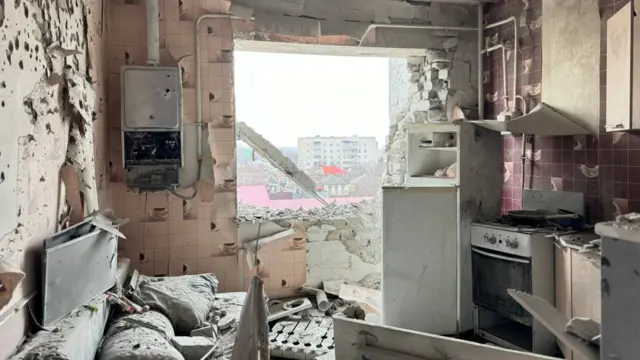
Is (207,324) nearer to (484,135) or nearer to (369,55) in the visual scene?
(484,135)

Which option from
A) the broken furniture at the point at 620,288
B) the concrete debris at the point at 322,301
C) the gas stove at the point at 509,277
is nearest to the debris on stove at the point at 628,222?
the broken furniture at the point at 620,288

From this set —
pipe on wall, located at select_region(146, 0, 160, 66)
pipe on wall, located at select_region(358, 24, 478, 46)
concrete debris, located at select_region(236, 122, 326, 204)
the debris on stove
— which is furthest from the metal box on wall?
the debris on stove

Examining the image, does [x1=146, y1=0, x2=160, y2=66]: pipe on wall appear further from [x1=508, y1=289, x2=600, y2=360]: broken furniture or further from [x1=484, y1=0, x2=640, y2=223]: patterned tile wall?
[x1=508, y1=289, x2=600, y2=360]: broken furniture

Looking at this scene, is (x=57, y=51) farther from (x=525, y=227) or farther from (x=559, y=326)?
(x=525, y=227)

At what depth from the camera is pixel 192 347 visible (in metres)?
2.55

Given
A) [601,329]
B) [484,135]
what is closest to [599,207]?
[484,135]

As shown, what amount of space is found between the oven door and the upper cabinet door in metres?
1.08

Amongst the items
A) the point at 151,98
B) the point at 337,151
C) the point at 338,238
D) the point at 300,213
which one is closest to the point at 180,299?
the point at 151,98

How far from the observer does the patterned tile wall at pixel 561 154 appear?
3.18 m

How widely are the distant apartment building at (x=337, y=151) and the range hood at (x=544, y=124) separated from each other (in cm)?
148

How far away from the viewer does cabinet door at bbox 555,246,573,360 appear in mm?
3102

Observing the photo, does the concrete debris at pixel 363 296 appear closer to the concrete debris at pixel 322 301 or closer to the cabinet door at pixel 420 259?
the concrete debris at pixel 322 301

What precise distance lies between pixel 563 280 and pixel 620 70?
134 centimetres

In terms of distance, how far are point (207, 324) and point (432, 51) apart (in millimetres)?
3127
